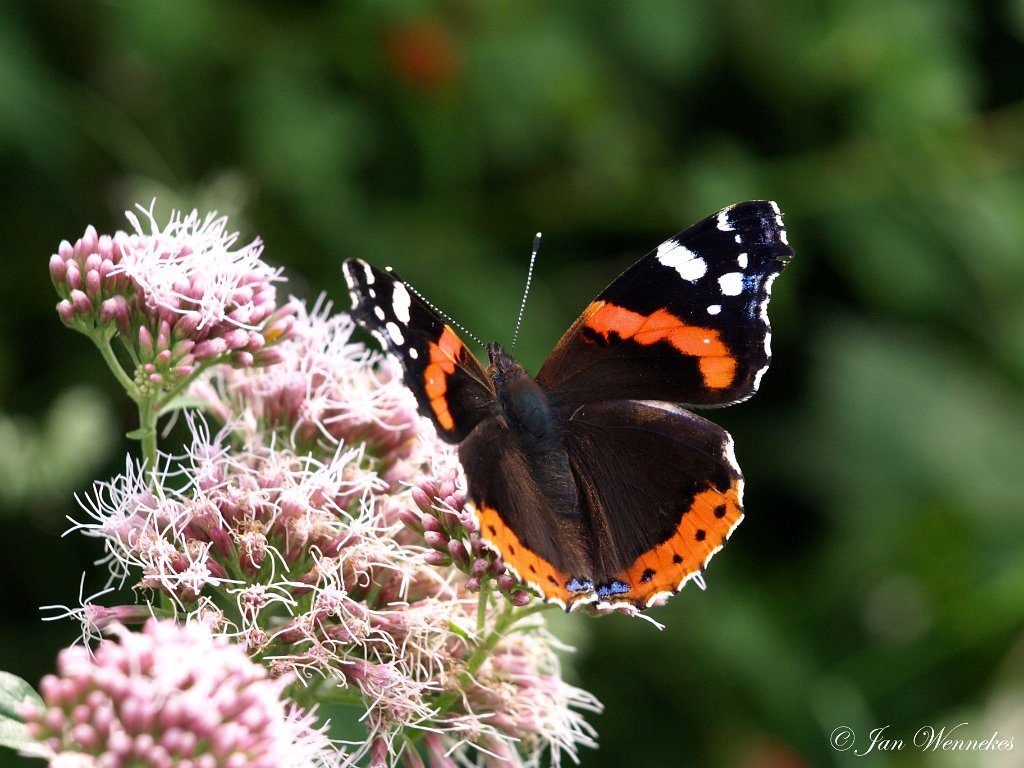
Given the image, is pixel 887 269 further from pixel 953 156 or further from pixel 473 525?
pixel 473 525

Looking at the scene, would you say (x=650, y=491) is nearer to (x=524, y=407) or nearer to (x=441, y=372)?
(x=524, y=407)

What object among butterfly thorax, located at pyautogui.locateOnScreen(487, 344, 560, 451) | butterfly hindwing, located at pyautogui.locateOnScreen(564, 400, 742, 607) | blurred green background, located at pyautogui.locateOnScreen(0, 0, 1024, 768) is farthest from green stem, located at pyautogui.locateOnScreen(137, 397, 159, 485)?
blurred green background, located at pyautogui.locateOnScreen(0, 0, 1024, 768)

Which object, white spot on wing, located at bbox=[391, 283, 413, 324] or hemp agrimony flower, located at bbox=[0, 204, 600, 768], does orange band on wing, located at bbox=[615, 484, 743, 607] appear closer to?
hemp agrimony flower, located at bbox=[0, 204, 600, 768]

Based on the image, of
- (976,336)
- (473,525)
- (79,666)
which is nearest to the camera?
(79,666)

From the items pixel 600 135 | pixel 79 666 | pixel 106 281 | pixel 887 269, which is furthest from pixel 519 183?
pixel 79 666

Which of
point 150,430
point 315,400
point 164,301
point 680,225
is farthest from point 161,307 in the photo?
point 680,225

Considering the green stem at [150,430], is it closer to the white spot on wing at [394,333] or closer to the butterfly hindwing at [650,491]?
the white spot on wing at [394,333]
